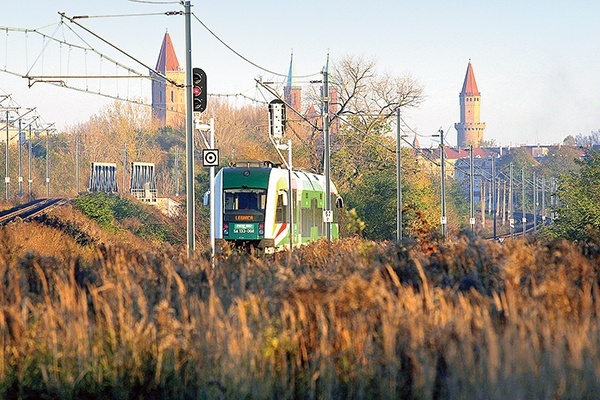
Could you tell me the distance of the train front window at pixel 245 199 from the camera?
3391 cm

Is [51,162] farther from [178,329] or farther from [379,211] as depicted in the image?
[178,329]

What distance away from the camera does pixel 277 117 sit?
35.5 m

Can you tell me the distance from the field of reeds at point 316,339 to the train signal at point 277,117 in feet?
84.4

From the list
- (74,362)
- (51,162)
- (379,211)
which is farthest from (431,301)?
(51,162)

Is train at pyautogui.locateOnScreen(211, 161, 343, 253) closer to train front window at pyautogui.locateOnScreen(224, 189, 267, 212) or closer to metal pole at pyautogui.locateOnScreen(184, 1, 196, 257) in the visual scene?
train front window at pyautogui.locateOnScreen(224, 189, 267, 212)

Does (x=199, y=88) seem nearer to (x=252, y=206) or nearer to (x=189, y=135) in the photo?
(x=189, y=135)

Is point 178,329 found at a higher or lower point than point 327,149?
lower

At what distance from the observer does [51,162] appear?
363 feet

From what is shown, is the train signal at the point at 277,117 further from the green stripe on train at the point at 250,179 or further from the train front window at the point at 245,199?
the train front window at the point at 245,199

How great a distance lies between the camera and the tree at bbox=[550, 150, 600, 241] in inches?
2254

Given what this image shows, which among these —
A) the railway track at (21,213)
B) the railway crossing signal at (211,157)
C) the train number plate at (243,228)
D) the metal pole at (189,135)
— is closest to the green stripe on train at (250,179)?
the train number plate at (243,228)

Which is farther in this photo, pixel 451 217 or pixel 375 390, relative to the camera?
pixel 451 217

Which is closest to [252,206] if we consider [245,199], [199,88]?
[245,199]

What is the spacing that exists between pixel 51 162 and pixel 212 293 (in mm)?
105034
